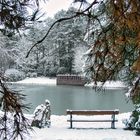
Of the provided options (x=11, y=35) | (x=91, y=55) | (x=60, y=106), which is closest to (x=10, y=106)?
(x=11, y=35)

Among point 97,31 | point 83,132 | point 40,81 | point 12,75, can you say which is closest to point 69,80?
point 40,81

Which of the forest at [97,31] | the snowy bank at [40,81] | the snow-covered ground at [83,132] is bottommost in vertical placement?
the snow-covered ground at [83,132]

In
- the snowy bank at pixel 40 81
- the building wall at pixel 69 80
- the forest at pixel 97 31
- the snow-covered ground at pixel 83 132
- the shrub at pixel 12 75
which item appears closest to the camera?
the forest at pixel 97 31

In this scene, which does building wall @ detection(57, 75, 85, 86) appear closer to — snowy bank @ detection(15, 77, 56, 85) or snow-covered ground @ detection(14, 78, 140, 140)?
snowy bank @ detection(15, 77, 56, 85)

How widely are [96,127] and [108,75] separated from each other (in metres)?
8.50

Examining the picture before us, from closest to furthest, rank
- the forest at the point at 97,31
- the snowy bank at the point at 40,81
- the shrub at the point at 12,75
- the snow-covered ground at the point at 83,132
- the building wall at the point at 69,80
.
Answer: the forest at the point at 97,31 < the shrub at the point at 12,75 < the snow-covered ground at the point at 83,132 < the building wall at the point at 69,80 < the snowy bank at the point at 40,81

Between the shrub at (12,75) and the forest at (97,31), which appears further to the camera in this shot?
the shrub at (12,75)

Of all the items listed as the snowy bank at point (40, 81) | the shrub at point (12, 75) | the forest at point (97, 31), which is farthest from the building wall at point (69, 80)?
the forest at point (97, 31)

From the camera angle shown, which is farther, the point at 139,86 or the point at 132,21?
the point at 139,86

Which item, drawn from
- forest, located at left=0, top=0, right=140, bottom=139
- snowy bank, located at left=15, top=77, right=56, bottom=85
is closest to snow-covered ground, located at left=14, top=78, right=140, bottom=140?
forest, located at left=0, top=0, right=140, bottom=139

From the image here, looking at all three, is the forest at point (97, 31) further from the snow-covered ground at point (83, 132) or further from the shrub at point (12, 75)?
the snow-covered ground at point (83, 132)

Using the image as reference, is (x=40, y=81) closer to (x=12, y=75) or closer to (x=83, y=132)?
(x=12, y=75)

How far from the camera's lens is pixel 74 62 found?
4072cm

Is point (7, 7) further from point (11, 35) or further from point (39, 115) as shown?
point (39, 115)
